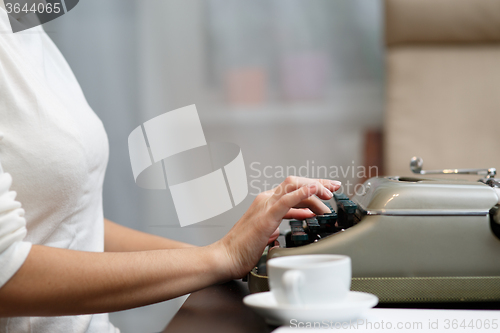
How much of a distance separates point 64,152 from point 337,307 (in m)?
0.46

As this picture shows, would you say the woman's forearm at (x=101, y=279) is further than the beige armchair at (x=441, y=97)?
No

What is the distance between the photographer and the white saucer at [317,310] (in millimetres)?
359

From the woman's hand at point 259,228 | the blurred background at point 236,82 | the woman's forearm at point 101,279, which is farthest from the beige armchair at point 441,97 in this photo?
the woman's forearm at point 101,279

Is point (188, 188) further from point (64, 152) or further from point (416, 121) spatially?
point (64, 152)

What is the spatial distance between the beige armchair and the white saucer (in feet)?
3.43

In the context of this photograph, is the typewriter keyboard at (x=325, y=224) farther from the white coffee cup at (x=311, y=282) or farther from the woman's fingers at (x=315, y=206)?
the white coffee cup at (x=311, y=282)

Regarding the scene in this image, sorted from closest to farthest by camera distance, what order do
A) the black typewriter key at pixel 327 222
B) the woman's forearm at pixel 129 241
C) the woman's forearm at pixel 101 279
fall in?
the woman's forearm at pixel 101 279 < the black typewriter key at pixel 327 222 < the woman's forearm at pixel 129 241

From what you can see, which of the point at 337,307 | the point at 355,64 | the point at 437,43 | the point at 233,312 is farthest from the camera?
the point at 355,64

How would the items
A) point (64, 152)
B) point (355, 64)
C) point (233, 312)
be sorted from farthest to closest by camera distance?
1. point (355, 64)
2. point (64, 152)
3. point (233, 312)


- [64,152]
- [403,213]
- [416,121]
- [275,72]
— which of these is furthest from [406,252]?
[275,72]

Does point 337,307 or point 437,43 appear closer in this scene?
point 337,307

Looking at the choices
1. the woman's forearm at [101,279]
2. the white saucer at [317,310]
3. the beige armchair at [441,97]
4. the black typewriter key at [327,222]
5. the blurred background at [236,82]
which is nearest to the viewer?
the white saucer at [317,310]

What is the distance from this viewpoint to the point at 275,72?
155cm

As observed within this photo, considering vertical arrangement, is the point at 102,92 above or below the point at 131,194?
above
